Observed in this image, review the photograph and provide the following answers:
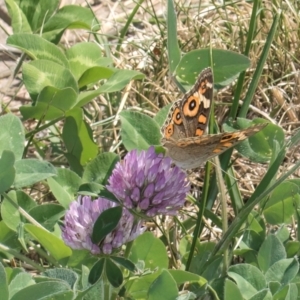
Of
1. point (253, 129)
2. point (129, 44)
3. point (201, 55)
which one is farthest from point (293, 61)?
point (253, 129)

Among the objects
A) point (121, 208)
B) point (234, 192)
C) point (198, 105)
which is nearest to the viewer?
point (121, 208)

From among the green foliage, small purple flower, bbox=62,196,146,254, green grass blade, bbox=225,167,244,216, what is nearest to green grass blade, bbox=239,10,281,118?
the green foliage

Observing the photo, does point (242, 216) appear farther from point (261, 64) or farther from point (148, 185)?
point (261, 64)

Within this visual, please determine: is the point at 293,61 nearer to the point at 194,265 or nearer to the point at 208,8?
the point at 208,8

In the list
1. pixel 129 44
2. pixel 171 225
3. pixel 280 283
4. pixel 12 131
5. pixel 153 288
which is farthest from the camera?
pixel 129 44

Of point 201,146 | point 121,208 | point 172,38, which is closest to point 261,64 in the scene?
point 172,38

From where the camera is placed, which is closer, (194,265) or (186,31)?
(194,265)
